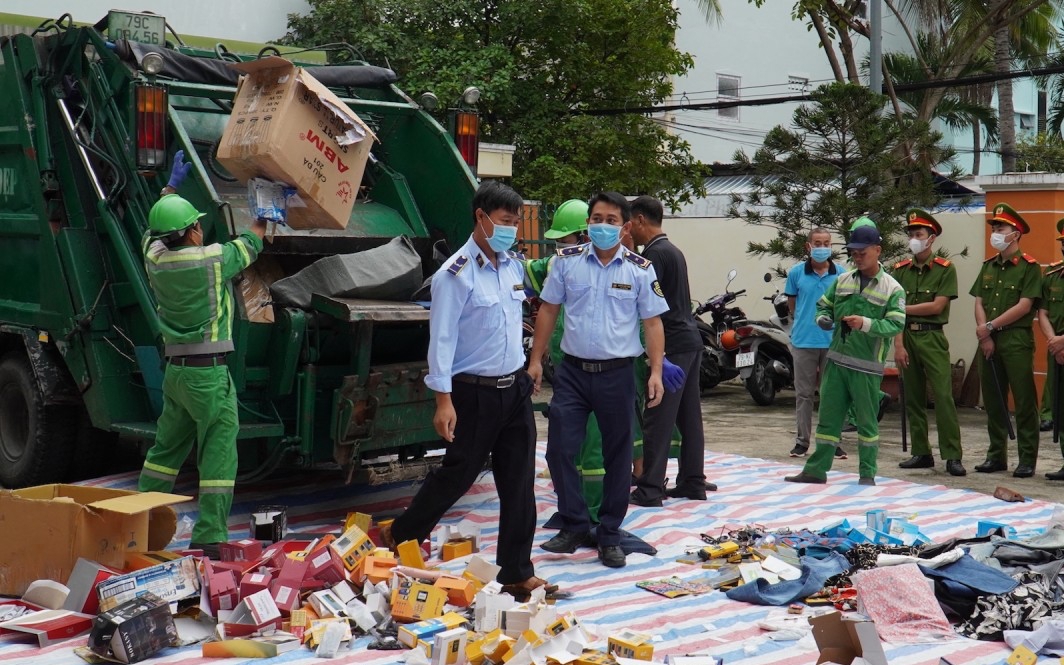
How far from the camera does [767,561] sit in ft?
17.1

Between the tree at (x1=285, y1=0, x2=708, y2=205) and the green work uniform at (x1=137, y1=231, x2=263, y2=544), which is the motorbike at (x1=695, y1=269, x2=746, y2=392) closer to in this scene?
the tree at (x1=285, y1=0, x2=708, y2=205)

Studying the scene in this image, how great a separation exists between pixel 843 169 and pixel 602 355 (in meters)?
6.92

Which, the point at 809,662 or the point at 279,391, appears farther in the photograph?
the point at 279,391

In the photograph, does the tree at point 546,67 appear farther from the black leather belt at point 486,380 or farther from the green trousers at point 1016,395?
the black leather belt at point 486,380

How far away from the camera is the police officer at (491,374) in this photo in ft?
15.4

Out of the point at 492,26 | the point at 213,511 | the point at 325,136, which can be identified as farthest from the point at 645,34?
the point at 213,511

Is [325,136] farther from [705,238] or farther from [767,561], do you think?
[705,238]

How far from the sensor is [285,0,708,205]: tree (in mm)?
14328

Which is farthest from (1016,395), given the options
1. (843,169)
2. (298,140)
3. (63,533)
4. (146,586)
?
(63,533)

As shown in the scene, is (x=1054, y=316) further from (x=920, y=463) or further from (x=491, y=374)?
(x=491, y=374)

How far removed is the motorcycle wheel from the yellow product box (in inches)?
311

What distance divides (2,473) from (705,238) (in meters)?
11.0

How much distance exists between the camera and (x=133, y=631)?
4031 mm

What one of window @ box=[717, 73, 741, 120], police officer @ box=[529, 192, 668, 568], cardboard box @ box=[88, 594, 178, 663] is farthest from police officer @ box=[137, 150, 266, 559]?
window @ box=[717, 73, 741, 120]
